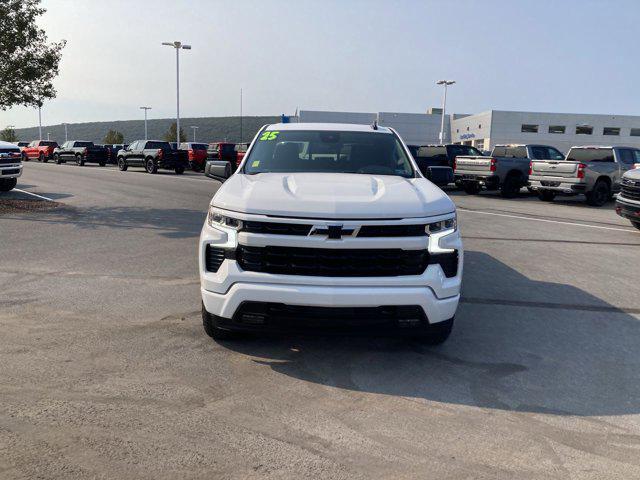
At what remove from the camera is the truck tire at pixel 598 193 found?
18.8 metres

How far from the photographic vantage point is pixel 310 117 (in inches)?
3187

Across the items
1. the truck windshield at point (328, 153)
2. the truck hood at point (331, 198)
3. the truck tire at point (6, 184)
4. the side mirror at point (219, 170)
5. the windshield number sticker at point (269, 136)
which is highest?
the windshield number sticker at point (269, 136)

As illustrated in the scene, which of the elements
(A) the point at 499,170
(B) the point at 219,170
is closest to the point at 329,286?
(B) the point at 219,170

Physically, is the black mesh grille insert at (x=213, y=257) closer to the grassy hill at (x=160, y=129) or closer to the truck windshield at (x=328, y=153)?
the truck windshield at (x=328, y=153)

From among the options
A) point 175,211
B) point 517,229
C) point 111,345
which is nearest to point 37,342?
point 111,345

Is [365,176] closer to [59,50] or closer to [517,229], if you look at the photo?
[517,229]

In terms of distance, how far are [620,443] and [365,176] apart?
9.55 ft

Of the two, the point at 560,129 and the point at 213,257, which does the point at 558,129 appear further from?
the point at 213,257

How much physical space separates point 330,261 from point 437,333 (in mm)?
1049

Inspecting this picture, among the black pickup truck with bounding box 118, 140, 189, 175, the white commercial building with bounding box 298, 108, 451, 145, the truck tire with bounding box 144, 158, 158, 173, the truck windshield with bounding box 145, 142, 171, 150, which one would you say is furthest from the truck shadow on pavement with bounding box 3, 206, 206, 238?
the white commercial building with bounding box 298, 108, 451, 145

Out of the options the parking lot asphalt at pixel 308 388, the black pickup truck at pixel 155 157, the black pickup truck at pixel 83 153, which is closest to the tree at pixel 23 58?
the parking lot asphalt at pixel 308 388

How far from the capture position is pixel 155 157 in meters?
31.3

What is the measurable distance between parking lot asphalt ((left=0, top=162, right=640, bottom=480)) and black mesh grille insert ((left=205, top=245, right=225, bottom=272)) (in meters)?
0.76

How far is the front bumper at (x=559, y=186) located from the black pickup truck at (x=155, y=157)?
19668 mm
